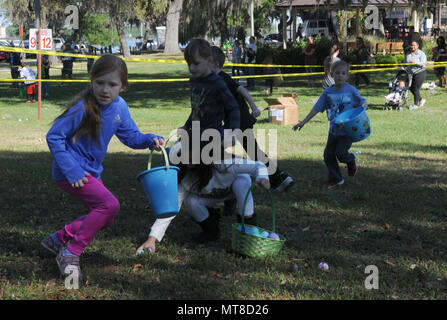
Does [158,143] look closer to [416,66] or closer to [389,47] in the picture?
[416,66]

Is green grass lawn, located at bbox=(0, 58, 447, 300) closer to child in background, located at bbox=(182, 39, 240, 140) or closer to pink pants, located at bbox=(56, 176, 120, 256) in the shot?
pink pants, located at bbox=(56, 176, 120, 256)

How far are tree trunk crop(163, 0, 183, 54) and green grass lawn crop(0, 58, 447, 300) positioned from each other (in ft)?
147

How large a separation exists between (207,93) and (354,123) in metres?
2.54

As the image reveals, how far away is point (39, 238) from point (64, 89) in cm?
2124

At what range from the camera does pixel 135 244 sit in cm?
516

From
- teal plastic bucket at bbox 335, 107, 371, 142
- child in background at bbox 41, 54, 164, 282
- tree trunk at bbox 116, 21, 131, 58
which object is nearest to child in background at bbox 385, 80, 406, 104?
teal plastic bucket at bbox 335, 107, 371, 142

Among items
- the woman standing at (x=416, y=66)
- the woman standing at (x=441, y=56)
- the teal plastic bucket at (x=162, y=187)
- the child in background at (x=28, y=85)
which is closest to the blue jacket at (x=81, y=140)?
the teal plastic bucket at (x=162, y=187)

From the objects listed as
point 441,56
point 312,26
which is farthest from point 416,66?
point 312,26

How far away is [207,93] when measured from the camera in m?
5.19

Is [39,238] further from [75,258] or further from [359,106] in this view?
[359,106]

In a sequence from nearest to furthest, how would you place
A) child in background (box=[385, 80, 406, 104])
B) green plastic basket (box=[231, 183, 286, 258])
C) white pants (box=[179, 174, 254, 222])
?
green plastic basket (box=[231, 183, 286, 258]), white pants (box=[179, 174, 254, 222]), child in background (box=[385, 80, 406, 104])

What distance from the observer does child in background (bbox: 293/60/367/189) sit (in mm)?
7227
